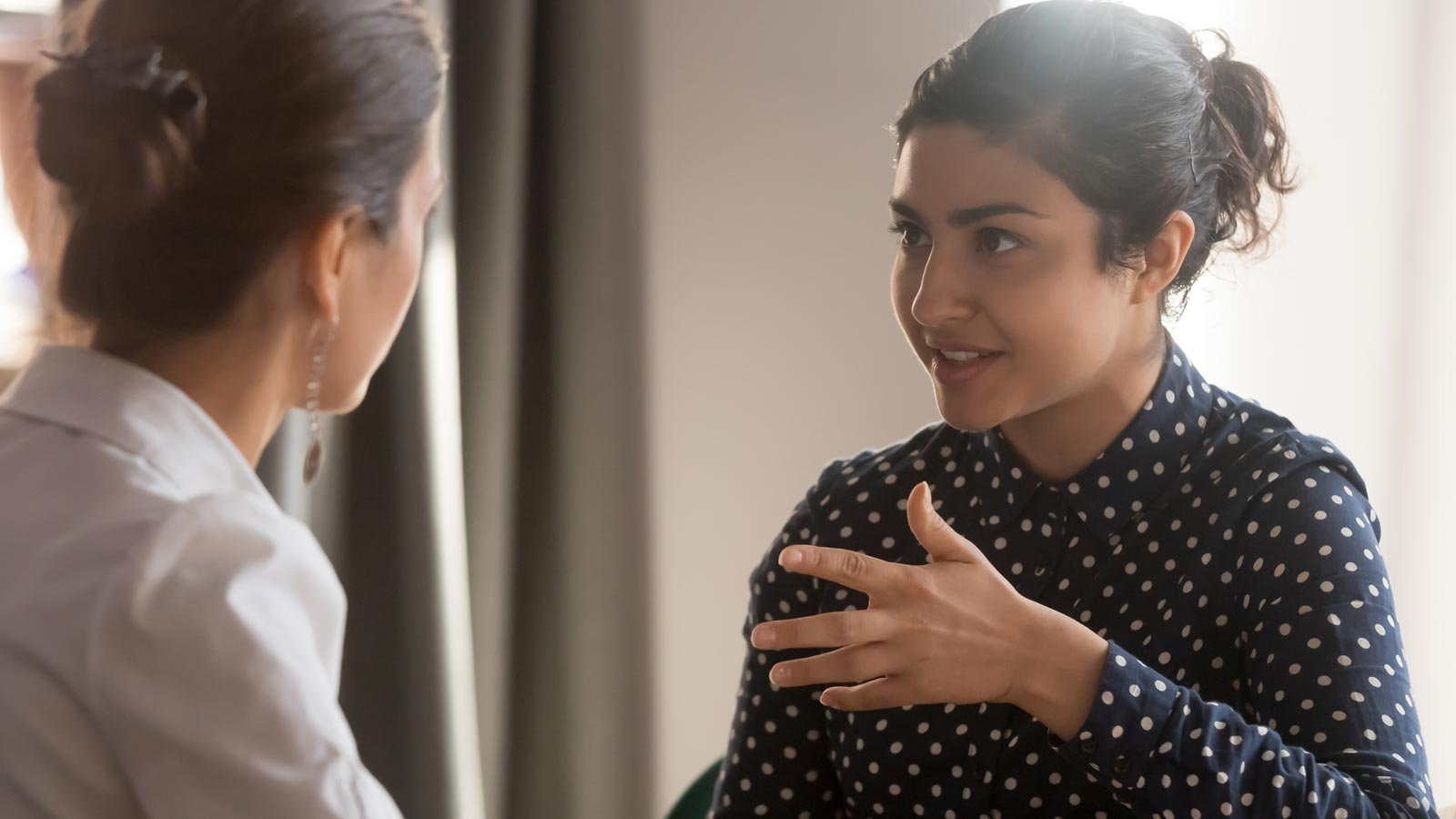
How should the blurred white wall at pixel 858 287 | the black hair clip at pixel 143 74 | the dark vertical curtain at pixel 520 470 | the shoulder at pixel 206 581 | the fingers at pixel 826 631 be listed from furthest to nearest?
the blurred white wall at pixel 858 287 < the dark vertical curtain at pixel 520 470 < the fingers at pixel 826 631 < the black hair clip at pixel 143 74 < the shoulder at pixel 206 581

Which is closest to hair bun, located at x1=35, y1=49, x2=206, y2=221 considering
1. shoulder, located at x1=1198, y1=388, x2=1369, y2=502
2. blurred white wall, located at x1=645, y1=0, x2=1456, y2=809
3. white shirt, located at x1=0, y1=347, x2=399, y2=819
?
white shirt, located at x1=0, y1=347, x2=399, y2=819

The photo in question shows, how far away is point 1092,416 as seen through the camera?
1.24 metres

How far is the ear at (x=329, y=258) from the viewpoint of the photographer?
0.82 m

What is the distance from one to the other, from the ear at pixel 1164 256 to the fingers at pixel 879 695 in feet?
Answer: 1.51

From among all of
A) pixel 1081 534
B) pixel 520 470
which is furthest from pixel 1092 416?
pixel 520 470

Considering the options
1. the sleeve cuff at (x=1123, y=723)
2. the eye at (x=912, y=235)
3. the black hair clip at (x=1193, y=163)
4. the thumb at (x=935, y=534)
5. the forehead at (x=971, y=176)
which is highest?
the black hair clip at (x=1193, y=163)

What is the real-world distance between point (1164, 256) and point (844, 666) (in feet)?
1.68

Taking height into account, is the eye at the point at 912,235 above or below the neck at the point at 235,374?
above

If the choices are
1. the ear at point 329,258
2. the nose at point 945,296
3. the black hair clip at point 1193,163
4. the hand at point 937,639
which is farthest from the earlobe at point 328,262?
the black hair clip at point 1193,163

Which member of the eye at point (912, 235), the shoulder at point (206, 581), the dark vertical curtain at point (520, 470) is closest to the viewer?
the shoulder at point (206, 581)

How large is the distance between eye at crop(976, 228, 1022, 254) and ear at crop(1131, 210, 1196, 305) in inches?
5.1

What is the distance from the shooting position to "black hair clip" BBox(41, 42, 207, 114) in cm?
75

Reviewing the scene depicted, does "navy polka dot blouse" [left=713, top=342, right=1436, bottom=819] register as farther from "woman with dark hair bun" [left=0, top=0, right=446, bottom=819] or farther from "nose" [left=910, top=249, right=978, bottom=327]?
"woman with dark hair bun" [left=0, top=0, right=446, bottom=819]

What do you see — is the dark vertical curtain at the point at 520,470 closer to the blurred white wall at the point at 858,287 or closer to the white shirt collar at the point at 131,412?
the blurred white wall at the point at 858,287
